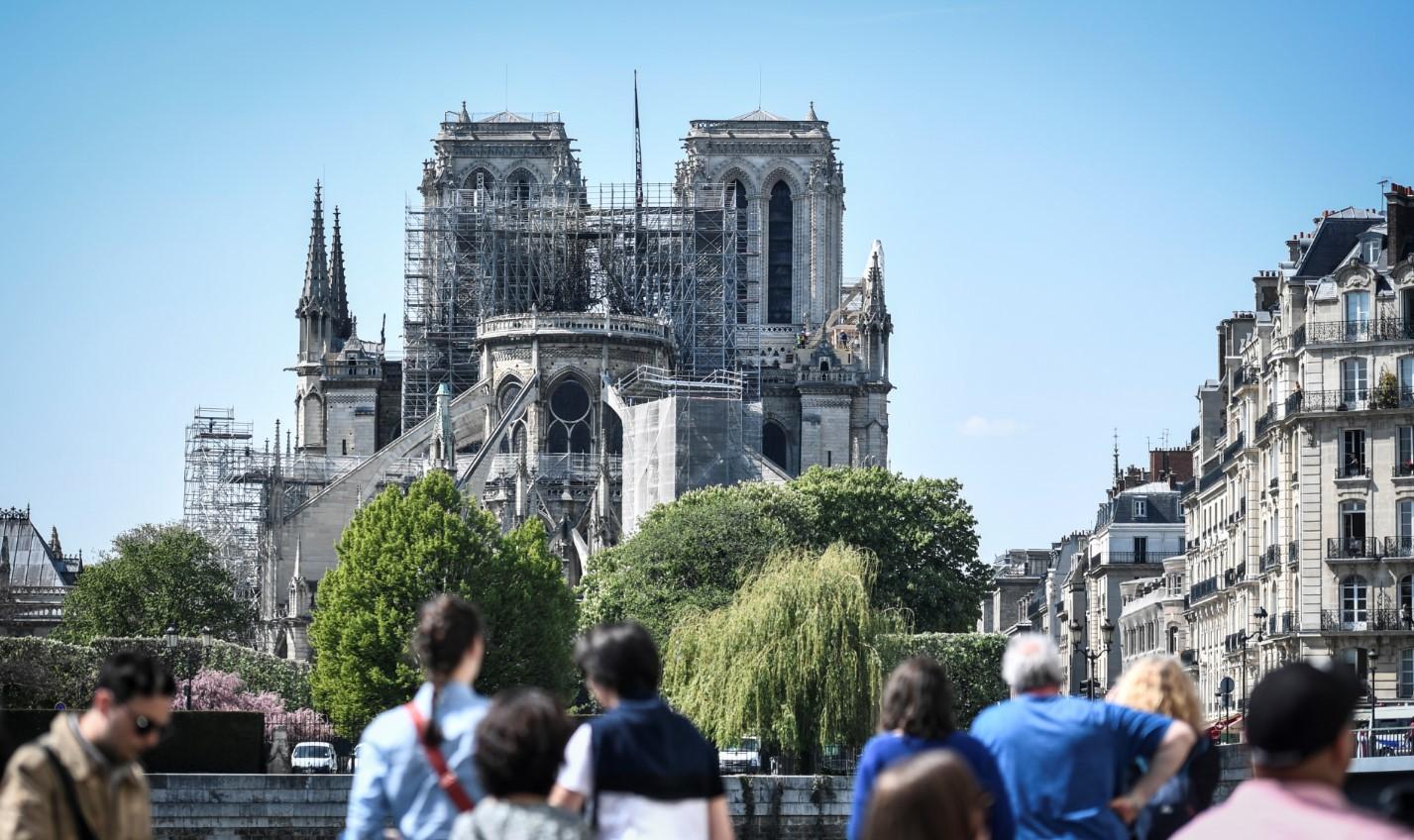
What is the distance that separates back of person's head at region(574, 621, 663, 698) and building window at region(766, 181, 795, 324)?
3961 inches

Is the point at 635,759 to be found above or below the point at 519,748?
below

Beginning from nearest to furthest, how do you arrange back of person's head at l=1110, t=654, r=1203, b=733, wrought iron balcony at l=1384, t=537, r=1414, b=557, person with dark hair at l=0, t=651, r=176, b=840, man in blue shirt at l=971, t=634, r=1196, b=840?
person with dark hair at l=0, t=651, r=176, b=840, man in blue shirt at l=971, t=634, r=1196, b=840, back of person's head at l=1110, t=654, r=1203, b=733, wrought iron balcony at l=1384, t=537, r=1414, b=557

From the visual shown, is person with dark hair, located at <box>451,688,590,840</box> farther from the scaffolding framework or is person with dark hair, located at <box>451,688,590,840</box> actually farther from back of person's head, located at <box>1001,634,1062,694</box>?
the scaffolding framework

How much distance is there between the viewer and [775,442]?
101250mm

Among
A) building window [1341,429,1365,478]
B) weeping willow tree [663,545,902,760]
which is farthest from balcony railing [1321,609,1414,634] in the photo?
weeping willow tree [663,545,902,760]

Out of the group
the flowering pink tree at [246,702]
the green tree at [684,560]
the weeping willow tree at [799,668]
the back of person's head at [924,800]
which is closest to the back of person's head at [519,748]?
the back of person's head at [924,800]

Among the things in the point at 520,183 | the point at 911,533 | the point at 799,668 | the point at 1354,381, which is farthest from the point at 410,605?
the point at 520,183

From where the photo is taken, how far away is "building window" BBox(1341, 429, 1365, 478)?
165 feet

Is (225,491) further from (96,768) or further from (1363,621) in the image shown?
(96,768)

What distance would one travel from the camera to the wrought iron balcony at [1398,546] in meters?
49.4

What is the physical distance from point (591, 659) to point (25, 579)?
331ft

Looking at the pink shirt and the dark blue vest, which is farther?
the dark blue vest

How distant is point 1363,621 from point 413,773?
137 feet

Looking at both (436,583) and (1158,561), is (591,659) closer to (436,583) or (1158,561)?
(436,583)
